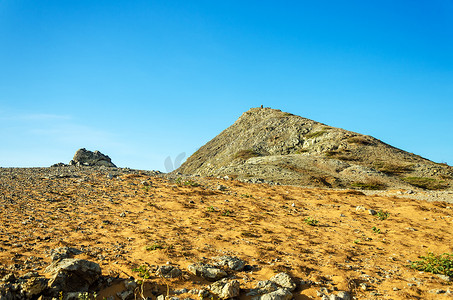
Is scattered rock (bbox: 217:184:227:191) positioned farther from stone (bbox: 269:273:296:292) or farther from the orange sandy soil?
stone (bbox: 269:273:296:292)

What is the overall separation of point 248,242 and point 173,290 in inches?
176

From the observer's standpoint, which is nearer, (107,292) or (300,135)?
(107,292)

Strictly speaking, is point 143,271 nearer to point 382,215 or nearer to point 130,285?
point 130,285

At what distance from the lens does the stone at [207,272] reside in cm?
986

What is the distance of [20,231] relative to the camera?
12852mm

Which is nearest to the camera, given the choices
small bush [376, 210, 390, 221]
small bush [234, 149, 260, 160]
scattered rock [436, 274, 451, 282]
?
scattered rock [436, 274, 451, 282]

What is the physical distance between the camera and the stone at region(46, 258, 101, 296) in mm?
8516

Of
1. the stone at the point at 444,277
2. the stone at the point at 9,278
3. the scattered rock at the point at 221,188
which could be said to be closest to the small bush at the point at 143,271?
the stone at the point at 9,278

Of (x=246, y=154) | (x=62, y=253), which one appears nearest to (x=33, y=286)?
(x=62, y=253)

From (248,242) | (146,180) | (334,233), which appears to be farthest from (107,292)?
(146,180)

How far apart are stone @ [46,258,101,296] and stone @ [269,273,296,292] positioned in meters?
5.10

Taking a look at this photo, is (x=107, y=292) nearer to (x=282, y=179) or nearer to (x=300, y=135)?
(x=282, y=179)

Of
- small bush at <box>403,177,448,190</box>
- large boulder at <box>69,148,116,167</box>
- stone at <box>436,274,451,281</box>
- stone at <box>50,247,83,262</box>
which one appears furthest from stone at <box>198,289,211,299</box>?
small bush at <box>403,177,448,190</box>

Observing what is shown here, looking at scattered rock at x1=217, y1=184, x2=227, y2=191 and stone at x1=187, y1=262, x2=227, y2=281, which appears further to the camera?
scattered rock at x1=217, y1=184, x2=227, y2=191
